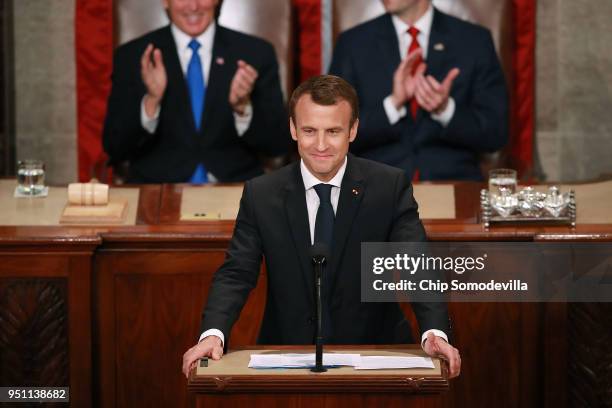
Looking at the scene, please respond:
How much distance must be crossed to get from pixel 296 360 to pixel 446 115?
8.84 ft

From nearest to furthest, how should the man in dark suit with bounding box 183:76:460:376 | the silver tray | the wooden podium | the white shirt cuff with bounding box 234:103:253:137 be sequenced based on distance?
the wooden podium
the man in dark suit with bounding box 183:76:460:376
the silver tray
the white shirt cuff with bounding box 234:103:253:137

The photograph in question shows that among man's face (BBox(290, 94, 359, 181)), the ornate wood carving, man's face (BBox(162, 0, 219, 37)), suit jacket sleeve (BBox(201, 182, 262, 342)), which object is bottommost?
the ornate wood carving

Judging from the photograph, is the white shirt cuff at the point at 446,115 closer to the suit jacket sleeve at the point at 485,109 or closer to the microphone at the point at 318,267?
the suit jacket sleeve at the point at 485,109

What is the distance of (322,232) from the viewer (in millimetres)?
3111

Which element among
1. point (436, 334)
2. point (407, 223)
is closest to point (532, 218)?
point (407, 223)

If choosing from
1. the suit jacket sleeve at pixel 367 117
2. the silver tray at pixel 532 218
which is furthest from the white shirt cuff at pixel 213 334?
the suit jacket sleeve at pixel 367 117

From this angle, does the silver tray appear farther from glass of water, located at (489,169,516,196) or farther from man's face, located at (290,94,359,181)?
man's face, located at (290,94,359,181)

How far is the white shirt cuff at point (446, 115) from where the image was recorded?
5.29 m

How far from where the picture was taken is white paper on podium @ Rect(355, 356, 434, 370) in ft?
8.93

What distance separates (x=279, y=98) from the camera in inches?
212

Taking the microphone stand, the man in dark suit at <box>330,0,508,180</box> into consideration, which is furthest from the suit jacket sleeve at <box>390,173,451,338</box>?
the man in dark suit at <box>330,0,508,180</box>

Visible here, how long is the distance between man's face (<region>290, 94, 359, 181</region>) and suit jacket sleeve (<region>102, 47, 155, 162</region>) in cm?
240

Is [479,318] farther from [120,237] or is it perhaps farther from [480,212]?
[120,237]

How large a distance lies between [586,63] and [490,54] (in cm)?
75
